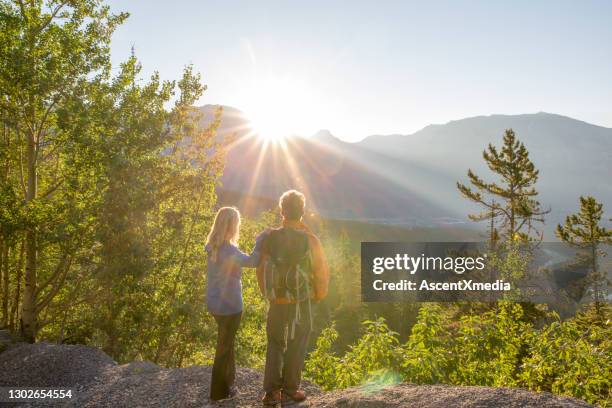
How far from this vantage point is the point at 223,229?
652 centimetres

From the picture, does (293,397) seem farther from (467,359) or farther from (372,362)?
(467,359)

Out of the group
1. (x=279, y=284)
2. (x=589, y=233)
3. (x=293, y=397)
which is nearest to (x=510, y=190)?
(x=589, y=233)

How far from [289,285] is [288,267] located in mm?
230

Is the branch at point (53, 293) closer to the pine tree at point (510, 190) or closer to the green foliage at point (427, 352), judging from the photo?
the green foliage at point (427, 352)

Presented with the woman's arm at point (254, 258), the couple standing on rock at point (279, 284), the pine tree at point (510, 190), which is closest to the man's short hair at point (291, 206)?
the couple standing on rock at point (279, 284)

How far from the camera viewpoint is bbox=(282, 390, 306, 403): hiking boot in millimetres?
6457

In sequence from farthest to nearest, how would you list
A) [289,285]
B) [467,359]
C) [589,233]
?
[589,233] < [467,359] < [289,285]

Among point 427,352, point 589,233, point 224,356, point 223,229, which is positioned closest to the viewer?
point 223,229

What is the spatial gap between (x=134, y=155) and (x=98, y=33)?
146 inches

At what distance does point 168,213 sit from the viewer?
15.3 metres

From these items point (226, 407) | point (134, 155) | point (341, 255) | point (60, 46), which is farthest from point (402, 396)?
point (341, 255)

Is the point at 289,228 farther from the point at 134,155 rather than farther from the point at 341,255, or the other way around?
the point at 341,255

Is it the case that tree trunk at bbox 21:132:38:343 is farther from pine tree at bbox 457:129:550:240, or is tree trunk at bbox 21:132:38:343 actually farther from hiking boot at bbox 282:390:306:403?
pine tree at bbox 457:129:550:240

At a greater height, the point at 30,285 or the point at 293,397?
the point at 30,285
